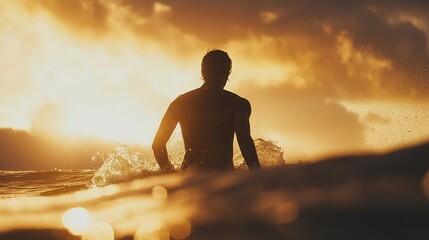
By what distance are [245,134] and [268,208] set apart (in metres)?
2.53

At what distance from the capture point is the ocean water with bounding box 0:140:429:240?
3035 millimetres

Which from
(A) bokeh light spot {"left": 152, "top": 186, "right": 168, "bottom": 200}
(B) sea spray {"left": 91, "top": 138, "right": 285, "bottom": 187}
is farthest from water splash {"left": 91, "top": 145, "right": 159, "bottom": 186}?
(A) bokeh light spot {"left": 152, "top": 186, "right": 168, "bottom": 200}

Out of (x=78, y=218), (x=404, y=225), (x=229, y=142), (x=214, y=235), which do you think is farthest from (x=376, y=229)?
(x=229, y=142)

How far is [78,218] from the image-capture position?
145 inches

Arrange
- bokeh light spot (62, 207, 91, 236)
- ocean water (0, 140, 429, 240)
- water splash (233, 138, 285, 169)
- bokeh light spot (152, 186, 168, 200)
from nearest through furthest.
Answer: ocean water (0, 140, 429, 240), bokeh light spot (62, 207, 91, 236), bokeh light spot (152, 186, 168, 200), water splash (233, 138, 285, 169)

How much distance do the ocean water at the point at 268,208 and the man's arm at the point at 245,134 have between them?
36.5 inches

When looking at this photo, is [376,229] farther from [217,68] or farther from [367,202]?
[217,68]

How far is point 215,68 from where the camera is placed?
A: 5789 millimetres

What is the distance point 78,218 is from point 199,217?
0.95 meters

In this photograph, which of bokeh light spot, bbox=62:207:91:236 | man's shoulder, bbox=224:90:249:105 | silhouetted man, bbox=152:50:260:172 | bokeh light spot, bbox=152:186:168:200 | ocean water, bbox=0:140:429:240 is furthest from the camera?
man's shoulder, bbox=224:90:249:105

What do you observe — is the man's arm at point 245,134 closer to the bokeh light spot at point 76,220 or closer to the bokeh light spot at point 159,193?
the bokeh light spot at point 159,193

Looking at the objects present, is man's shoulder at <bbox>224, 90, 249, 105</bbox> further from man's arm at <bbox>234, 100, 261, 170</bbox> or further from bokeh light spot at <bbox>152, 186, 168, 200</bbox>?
bokeh light spot at <bbox>152, 186, 168, 200</bbox>

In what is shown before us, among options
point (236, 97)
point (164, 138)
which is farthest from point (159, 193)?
point (236, 97)

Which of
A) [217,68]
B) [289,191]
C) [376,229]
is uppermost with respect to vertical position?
[217,68]
